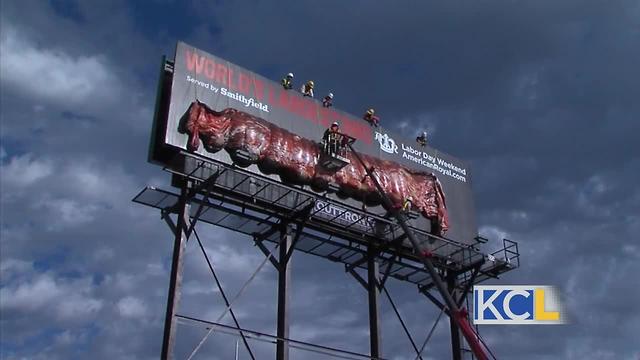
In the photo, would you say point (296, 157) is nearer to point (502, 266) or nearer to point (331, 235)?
point (331, 235)

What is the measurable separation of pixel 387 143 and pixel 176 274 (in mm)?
11707

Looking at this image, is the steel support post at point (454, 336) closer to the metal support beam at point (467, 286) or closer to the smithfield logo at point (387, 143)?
the metal support beam at point (467, 286)

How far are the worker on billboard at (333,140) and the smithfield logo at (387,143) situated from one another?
311 cm

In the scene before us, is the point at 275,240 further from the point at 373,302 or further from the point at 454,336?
the point at 454,336

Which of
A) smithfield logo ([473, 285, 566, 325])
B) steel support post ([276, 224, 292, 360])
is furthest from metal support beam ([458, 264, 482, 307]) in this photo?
smithfield logo ([473, 285, 566, 325])

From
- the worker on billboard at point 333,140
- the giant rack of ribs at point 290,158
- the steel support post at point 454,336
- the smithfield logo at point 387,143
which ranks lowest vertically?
the steel support post at point 454,336

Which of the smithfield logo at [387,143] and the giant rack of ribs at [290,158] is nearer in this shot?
the giant rack of ribs at [290,158]

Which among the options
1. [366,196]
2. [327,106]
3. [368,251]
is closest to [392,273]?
[368,251]

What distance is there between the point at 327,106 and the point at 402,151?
13.4 feet

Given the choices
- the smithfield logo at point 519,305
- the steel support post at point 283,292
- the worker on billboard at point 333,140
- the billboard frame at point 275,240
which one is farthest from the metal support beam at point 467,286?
the smithfield logo at point 519,305

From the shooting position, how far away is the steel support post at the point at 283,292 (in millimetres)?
23891

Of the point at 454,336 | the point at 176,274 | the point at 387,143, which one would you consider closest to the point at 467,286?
the point at 454,336

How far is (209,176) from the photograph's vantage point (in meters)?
24.5

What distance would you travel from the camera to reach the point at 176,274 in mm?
22234
